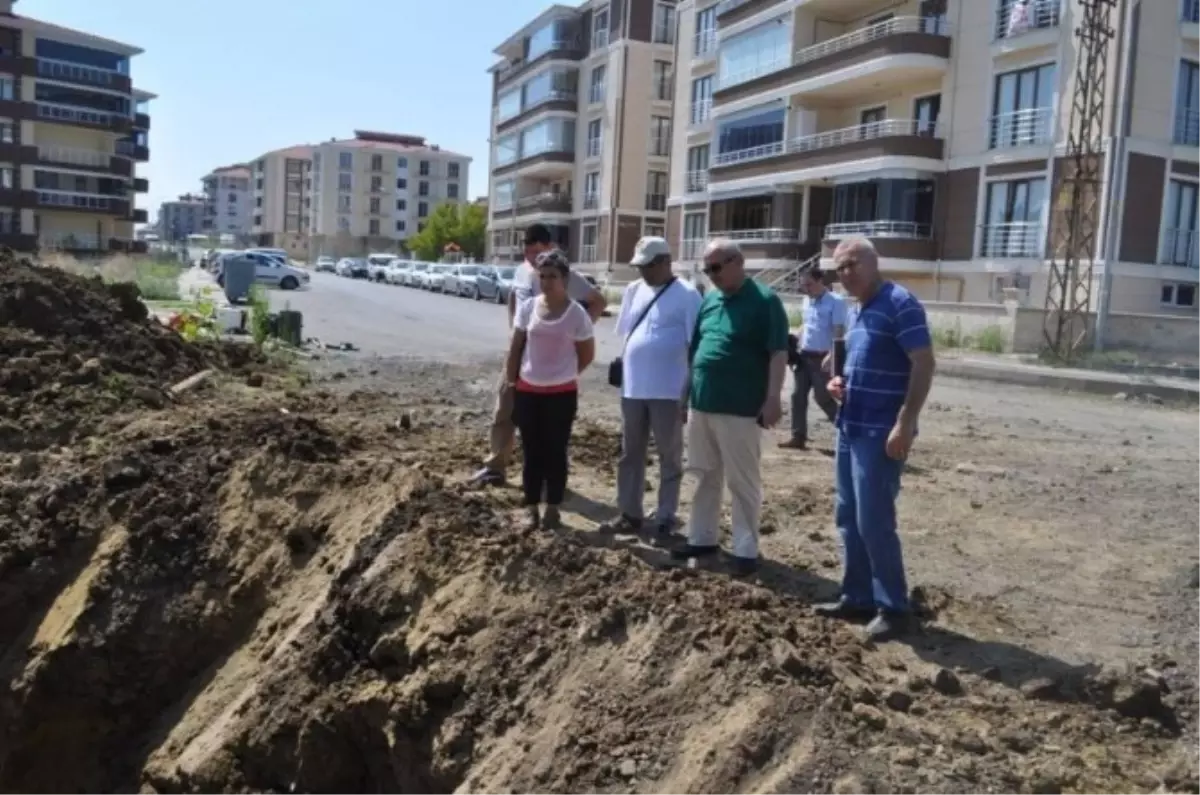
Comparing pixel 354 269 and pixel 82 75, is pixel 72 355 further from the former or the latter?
pixel 82 75

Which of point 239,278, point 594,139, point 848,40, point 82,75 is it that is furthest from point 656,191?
point 82,75

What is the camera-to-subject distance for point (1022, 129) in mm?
30141

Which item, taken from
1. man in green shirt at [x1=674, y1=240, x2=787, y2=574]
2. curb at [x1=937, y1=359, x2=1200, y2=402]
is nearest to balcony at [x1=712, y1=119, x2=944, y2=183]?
curb at [x1=937, y1=359, x2=1200, y2=402]

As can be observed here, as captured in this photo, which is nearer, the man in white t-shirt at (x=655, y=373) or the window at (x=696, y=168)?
the man in white t-shirt at (x=655, y=373)

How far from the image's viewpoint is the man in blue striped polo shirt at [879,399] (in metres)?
5.02

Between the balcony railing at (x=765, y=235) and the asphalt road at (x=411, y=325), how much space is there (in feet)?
27.4

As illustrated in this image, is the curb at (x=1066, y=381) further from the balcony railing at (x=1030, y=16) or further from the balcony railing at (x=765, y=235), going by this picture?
the balcony railing at (x=765, y=235)

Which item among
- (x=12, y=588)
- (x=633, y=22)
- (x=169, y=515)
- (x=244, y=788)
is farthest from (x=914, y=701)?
(x=633, y=22)

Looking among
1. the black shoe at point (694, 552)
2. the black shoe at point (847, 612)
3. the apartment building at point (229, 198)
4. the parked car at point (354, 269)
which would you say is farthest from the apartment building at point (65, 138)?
the apartment building at point (229, 198)

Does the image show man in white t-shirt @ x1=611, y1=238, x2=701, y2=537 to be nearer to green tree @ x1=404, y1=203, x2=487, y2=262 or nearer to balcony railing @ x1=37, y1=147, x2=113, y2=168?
balcony railing @ x1=37, y1=147, x2=113, y2=168

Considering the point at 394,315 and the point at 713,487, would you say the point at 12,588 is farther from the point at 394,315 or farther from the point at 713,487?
the point at 394,315

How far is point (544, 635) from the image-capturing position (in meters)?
5.05

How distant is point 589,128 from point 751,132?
72.6 ft

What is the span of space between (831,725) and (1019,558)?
3.32 metres
